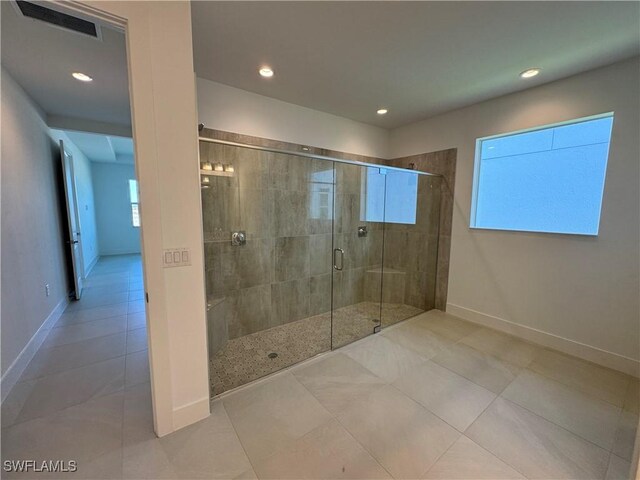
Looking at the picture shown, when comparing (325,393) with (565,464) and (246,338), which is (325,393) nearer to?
(246,338)

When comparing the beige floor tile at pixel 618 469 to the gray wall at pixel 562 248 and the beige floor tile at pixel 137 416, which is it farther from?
the beige floor tile at pixel 137 416

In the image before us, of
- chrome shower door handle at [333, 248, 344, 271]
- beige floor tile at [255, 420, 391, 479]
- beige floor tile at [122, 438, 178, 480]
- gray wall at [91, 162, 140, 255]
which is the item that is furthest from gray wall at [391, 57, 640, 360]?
gray wall at [91, 162, 140, 255]

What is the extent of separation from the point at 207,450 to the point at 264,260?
1823mm

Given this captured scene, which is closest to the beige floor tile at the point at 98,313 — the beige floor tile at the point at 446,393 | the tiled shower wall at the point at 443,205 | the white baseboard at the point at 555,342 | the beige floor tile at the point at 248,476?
the beige floor tile at the point at 248,476

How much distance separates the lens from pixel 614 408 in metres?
1.89

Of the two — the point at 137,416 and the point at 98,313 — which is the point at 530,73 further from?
the point at 98,313

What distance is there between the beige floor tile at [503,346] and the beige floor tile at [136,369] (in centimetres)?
322

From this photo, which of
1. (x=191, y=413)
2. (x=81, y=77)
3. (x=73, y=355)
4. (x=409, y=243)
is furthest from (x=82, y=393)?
(x=409, y=243)

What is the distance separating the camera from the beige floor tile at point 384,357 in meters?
2.32

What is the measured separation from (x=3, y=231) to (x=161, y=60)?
6.57 ft

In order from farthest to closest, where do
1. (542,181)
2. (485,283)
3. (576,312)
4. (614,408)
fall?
(485,283) < (542,181) < (576,312) < (614,408)

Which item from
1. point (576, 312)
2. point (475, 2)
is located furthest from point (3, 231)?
point (576, 312)

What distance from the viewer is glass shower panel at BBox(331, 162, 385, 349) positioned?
3.38 m

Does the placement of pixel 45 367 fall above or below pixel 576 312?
below
